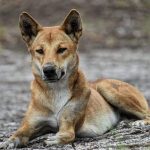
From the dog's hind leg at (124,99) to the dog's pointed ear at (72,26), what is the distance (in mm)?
1400

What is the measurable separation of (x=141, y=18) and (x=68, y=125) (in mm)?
24512

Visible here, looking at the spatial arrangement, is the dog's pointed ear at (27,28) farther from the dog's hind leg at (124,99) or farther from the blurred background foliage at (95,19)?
the blurred background foliage at (95,19)

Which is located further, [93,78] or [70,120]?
[93,78]

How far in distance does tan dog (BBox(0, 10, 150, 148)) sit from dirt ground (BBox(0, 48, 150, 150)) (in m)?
0.18

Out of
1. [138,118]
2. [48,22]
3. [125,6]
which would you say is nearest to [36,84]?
[138,118]

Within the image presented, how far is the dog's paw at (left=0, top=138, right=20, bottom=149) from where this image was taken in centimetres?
938

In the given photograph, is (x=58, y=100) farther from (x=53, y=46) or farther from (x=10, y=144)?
(x=10, y=144)

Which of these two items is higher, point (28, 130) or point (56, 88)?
point (56, 88)

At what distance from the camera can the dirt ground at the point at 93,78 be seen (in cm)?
935

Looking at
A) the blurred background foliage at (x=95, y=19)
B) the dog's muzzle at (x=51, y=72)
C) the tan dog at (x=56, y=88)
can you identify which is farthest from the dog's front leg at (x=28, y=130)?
the blurred background foliage at (x=95, y=19)

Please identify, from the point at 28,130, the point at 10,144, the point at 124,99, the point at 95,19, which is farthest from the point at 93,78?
the point at 10,144

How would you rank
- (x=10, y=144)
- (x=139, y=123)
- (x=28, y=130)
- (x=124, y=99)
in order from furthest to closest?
1. (x=124, y=99)
2. (x=139, y=123)
3. (x=28, y=130)
4. (x=10, y=144)

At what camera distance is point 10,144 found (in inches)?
370

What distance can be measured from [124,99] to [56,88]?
1.52 m
